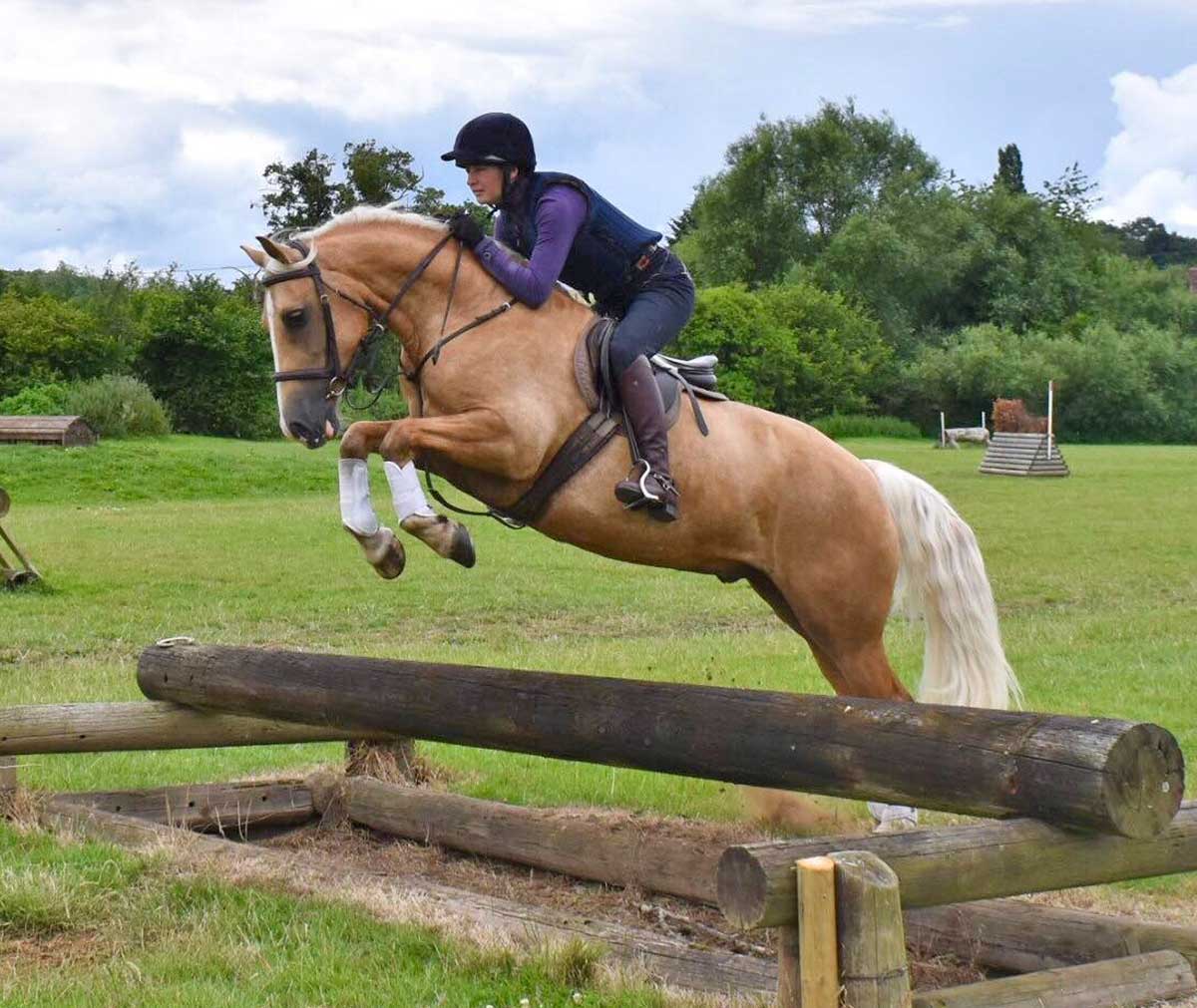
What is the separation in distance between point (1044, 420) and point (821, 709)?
125 feet

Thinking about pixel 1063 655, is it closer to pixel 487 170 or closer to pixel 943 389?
pixel 487 170

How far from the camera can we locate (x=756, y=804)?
7.00 metres

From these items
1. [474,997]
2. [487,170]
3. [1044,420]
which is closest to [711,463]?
[487,170]

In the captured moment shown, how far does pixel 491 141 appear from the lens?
18.6 ft

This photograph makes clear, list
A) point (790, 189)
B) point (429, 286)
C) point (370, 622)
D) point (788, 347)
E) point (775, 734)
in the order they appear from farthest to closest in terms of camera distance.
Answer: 1. point (790, 189)
2. point (788, 347)
3. point (370, 622)
4. point (429, 286)
5. point (775, 734)

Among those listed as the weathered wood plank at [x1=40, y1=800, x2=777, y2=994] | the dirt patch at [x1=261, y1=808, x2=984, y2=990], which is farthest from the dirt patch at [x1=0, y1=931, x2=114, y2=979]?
the dirt patch at [x1=261, y1=808, x2=984, y2=990]

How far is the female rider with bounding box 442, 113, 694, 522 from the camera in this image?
5.70 m

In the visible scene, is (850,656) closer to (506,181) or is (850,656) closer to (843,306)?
(506,181)

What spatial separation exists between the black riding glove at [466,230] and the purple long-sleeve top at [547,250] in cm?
11

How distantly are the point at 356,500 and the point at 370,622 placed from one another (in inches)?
349

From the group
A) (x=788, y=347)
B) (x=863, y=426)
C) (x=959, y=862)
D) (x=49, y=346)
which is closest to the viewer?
(x=959, y=862)

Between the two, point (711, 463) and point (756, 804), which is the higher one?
point (711, 463)

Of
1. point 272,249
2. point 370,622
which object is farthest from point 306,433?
point 370,622

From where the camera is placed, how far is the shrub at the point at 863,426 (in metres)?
50.8
